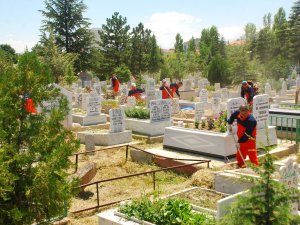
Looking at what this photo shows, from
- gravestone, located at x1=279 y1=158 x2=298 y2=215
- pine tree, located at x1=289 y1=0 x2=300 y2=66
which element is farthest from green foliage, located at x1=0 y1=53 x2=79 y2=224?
pine tree, located at x1=289 y1=0 x2=300 y2=66

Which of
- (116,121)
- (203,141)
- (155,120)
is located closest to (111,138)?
(116,121)

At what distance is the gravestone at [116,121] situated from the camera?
1338 centimetres

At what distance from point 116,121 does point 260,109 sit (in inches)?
186

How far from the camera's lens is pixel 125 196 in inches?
332

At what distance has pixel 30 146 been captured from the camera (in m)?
4.38

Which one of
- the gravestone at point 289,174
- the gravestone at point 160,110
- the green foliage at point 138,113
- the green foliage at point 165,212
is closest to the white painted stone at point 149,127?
the gravestone at point 160,110

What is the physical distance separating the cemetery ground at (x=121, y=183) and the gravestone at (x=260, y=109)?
252 cm

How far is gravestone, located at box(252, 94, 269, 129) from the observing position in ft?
36.7

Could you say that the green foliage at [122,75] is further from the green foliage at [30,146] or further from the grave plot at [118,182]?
the green foliage at [30,146]

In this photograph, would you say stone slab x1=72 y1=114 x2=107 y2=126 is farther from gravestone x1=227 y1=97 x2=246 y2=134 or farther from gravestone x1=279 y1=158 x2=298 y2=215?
gravestone x1=279 y1=158 x2=298 y2=215

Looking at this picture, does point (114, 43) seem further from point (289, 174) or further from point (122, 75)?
point (289, 174)

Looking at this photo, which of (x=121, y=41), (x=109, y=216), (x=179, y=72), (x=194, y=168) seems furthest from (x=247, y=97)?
(x=121, y=41)

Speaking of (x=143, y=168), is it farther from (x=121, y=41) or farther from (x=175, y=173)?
(x=121, y=41)

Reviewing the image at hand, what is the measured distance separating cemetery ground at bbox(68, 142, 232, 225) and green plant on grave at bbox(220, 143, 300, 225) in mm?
2955
